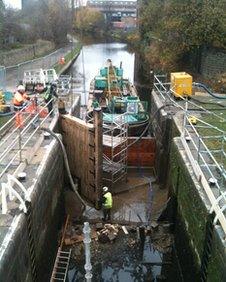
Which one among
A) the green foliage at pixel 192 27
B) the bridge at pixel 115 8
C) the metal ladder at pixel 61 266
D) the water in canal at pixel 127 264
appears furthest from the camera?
the bridge at pixel 115 8

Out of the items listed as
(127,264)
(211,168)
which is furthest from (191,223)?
(127,264)

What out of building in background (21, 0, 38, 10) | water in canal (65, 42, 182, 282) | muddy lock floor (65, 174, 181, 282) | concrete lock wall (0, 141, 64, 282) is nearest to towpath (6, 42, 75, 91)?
concrete lock wall (0, 141, 64, 282)

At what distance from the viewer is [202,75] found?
105 feet

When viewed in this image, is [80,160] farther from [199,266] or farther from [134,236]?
[199,266]

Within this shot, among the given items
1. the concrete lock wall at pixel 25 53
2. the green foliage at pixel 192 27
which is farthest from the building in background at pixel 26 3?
the green foliage at pixel 192 27

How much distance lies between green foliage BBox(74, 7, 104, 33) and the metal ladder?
89255 millimetres

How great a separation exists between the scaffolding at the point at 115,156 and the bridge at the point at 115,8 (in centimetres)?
10228

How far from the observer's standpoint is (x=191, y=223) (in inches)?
435

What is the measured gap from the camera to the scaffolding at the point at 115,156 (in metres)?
16.0

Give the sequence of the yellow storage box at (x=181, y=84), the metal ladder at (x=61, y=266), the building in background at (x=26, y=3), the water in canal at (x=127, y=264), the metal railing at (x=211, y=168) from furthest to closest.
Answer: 1. the building in background at (x=26, y=3)
2. the yellow storage box at (x=181, y=84)
3. the water in canal at (x=127, y=264)
4. the metal ladder at (x=61, y=266)
5. the metal railing at (x=211, y=168)

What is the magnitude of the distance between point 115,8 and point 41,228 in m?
120

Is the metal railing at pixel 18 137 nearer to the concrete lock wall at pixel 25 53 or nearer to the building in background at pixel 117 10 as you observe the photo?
the concrete lock wall at pixel 25 53

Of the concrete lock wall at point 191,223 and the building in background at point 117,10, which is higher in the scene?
the building in background at point 117,10

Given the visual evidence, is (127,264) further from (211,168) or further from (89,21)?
(89,21)
